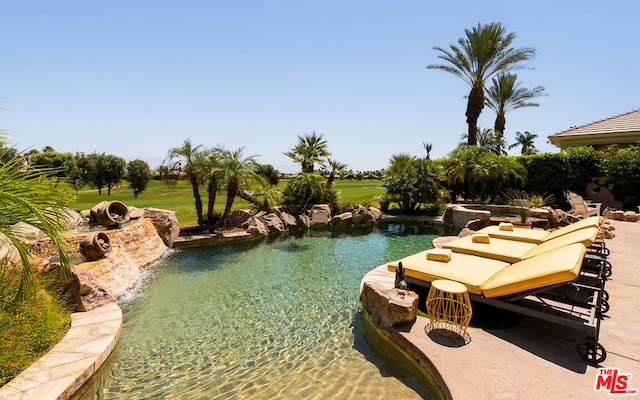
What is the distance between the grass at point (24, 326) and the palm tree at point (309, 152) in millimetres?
16632

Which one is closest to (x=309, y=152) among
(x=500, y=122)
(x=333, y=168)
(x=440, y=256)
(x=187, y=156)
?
(x=333, y=168)

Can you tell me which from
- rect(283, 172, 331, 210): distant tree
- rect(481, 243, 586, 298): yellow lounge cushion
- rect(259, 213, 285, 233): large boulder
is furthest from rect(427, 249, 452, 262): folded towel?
rect(283, 172, 331, 210): distant tree

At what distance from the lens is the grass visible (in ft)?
15.2

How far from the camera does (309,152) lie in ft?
70.9

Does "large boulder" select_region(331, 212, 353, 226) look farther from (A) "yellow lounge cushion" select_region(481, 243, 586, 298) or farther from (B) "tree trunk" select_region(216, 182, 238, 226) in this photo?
(A) "yellow lounge cushion" select_region(481, 243, 586, 298)

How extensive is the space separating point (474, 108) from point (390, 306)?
24691 millimetres

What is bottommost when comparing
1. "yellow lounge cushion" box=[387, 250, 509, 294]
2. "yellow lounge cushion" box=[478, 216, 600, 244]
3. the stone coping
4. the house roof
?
the stone coping

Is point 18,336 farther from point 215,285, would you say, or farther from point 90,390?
point 215,285

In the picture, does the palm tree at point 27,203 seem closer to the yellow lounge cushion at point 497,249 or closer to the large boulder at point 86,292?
the large boulder at point 86,292

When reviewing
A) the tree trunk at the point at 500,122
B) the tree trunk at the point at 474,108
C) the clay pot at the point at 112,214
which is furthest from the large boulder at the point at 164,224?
the tree trunk at the point at 500,122

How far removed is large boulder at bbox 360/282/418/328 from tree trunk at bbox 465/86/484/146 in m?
23.4

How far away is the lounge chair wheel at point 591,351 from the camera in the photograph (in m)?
4.33

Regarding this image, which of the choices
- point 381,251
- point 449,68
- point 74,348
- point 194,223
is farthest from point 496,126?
point 74,348

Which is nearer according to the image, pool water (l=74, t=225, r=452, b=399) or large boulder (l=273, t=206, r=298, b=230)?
pool water (l=74, t=225, r=452, b=399)
